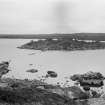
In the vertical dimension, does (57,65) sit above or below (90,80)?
below

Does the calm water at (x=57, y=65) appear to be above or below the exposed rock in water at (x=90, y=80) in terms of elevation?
below

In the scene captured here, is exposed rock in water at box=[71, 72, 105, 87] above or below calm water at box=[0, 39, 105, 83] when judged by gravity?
above

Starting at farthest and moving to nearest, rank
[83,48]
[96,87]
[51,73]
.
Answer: [83,48] < [51,73] < [96,87]

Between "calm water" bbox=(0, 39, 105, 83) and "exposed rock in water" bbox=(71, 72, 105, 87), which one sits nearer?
"exposed rock in water" bbox=(71, 72, 105, 87)

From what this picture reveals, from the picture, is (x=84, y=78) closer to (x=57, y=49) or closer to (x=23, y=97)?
(x=23, y=97)

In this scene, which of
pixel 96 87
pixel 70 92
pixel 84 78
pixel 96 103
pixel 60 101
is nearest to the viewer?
pixel 60 101

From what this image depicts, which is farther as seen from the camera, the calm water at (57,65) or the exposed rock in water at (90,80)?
the calm water at (57,65)

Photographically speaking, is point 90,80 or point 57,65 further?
point 57,65

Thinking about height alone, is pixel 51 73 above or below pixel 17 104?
below

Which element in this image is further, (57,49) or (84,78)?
(57,49)

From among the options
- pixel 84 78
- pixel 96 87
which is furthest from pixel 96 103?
pixel 84 78
